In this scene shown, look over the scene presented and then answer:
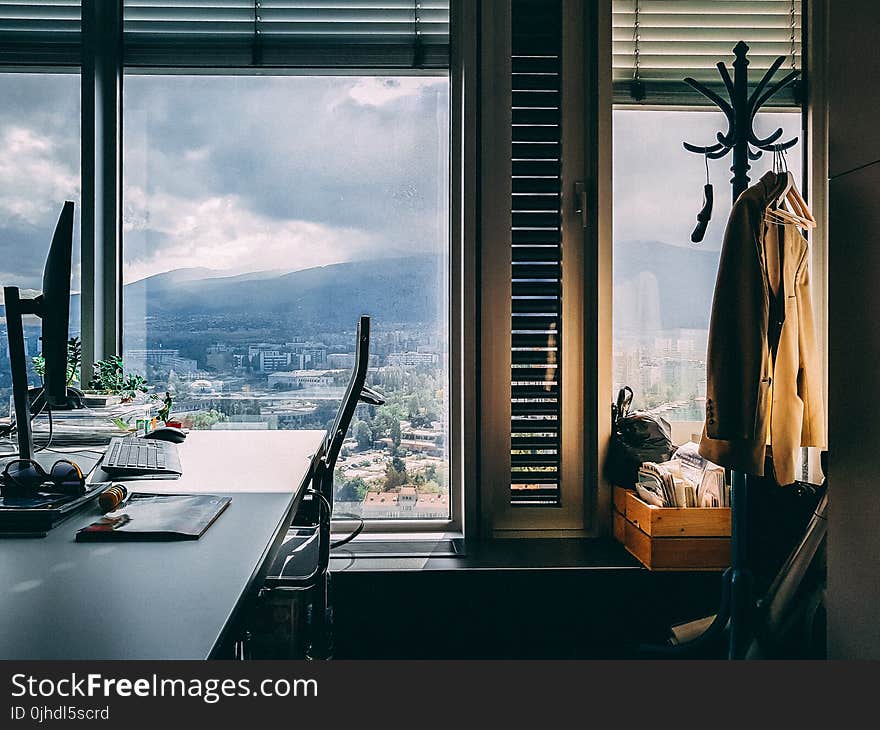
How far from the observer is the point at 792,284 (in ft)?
6.33

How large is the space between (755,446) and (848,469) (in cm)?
90

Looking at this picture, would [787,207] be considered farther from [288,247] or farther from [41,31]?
[41,31]

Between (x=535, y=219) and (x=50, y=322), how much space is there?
1630 mm

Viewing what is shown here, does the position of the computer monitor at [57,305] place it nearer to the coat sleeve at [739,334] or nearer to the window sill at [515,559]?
the window sill at [515,559]

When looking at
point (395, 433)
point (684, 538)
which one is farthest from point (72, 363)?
point (684, 538)

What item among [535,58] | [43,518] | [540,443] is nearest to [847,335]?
[43,518]

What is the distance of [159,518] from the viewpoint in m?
1.16

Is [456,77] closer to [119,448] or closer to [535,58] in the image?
[535,58]

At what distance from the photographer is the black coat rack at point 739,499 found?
1.98 meters

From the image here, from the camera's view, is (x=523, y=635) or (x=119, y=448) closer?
(x=119, y=448)

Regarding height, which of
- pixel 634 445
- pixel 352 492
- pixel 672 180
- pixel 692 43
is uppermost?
pixel 692 43

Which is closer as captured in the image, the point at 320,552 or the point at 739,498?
the point at 320,552

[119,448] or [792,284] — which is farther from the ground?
[792,284]

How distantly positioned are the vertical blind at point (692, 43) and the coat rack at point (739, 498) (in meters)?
0.50
